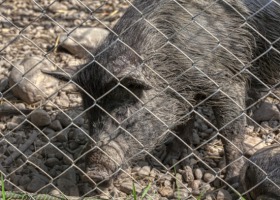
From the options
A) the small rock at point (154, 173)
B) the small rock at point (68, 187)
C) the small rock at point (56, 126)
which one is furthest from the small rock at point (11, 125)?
the small rock at point (154, 173)

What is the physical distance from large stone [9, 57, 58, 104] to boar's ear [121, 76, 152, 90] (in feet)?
3.90

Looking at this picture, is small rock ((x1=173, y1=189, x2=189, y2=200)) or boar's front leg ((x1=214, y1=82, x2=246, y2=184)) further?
boar's front leg ((x1=214, y1=82, x2=246, y2=184))

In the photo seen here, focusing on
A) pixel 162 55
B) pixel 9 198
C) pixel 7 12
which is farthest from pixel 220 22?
pixel 7 12

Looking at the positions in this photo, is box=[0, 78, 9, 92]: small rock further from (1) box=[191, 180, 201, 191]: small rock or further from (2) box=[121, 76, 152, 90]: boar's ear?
(1) box=[191, 180, 201, 191]: small rock

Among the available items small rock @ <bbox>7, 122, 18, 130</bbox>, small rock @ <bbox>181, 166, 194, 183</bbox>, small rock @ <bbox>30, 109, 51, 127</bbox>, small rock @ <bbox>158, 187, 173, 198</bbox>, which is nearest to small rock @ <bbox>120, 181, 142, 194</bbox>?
small rock @ <bbox>158, 187, 173, 198</bbox>

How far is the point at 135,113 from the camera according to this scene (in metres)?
4.32

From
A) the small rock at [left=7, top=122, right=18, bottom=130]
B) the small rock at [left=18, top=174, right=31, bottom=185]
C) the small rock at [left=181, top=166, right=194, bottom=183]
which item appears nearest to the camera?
the small rock at [left=18, top=174, right=31, bottom=185]

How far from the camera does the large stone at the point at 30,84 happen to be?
5488 mm

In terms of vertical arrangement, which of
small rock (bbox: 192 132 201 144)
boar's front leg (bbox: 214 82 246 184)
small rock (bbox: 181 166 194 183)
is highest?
boar's front leg (bbox: 214 82 246 184)

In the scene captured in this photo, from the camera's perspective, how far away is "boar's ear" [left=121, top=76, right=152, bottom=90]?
4383 millimetres

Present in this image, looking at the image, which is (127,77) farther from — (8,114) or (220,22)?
(8,114)

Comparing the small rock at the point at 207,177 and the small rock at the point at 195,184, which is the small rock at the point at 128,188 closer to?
the small rock at the point at 195,184

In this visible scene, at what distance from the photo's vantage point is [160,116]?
4.70 m

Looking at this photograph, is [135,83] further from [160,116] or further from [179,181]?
[179,181]
